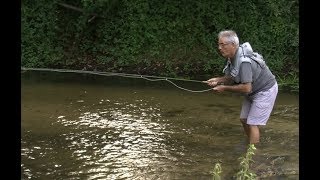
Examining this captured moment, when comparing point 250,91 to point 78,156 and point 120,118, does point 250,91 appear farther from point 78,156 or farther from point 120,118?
point 120,118

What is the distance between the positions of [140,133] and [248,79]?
2270 mm

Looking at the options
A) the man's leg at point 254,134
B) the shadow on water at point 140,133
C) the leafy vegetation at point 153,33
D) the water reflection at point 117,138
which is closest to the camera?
the shadow on water at point 140,133

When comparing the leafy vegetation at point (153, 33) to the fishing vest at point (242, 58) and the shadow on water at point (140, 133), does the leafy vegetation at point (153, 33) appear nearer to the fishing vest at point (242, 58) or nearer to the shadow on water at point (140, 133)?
the shadow on water at point (140, 133)

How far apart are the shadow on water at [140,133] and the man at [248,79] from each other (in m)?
0.58

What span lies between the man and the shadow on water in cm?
58

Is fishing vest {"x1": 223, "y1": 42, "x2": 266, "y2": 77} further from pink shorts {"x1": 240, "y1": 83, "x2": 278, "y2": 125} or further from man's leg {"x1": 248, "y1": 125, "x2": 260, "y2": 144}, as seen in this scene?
man's leg {"x1": 248, "y1": 125, "x2": 260, "y2": 144}

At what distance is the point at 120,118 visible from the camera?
25.4ft

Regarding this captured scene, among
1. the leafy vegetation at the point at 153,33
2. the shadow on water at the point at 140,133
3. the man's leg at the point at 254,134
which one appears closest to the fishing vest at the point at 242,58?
the man's leg at the point at 254,134

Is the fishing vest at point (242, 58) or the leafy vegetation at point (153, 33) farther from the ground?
the leafy vegetation at point (153, 33)

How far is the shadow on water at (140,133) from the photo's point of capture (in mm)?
5617

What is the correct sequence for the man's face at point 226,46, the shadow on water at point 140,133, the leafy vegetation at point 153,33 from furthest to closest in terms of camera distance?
the leafy vegetation at point 153,33 → the shadow on water at point 140,133 → the man's face at point 226,46

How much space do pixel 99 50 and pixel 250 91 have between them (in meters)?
6.86

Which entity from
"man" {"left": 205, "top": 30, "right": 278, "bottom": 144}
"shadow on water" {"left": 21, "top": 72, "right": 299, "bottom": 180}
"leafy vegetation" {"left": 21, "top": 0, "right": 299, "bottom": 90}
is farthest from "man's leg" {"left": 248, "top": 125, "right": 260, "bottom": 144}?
"leafy vegetation" {"left": 21, "top": 0, "right": 299, "bottom": 90}
